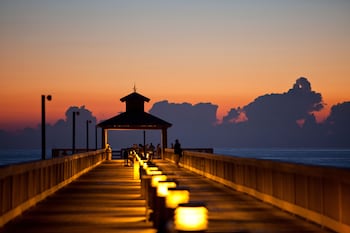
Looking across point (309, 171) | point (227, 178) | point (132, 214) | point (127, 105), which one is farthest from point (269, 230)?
point (127, 105)

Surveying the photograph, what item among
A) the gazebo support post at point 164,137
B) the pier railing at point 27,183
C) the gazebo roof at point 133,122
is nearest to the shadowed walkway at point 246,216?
the pier railing at point 27,183

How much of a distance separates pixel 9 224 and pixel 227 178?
669 inches

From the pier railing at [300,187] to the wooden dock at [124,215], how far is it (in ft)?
0.95

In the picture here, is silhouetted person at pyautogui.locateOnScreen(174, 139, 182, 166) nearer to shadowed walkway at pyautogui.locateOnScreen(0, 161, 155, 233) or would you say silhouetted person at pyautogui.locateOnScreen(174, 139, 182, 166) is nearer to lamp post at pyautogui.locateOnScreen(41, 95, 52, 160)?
lamp post at pyautogui.locateOnScreen(41, 95, 52, 160)

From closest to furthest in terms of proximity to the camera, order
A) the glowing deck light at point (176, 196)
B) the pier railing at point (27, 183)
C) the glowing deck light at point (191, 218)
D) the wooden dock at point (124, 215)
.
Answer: the glowing deck light at point (191, 218) < the glowing deck light at point (176, 196) < the wooden dock at point (124, 215) < the pier railing at point (27, 183)

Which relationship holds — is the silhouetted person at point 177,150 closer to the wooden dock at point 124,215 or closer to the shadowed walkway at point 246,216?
the wooden dock at point 124,215

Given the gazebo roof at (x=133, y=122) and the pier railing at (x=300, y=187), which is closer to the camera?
the pier railing at (x=300, y=187)

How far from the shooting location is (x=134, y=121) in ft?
280

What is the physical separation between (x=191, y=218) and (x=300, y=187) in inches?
417

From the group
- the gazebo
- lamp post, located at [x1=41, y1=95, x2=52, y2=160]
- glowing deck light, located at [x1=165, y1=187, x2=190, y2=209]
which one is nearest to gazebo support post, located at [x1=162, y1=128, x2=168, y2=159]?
the gazebo

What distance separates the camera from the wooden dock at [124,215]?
58.2 ft

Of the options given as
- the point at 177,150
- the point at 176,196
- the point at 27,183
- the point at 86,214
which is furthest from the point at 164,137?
the point at 176,196

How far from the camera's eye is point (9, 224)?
18.7 m

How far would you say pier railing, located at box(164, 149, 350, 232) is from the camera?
54.2 ft
